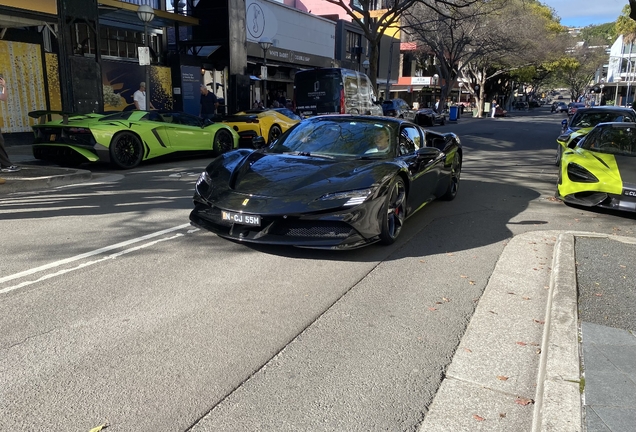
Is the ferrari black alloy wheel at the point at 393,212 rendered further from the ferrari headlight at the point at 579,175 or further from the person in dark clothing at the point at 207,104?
the person in dark clothing at the point at 207,104

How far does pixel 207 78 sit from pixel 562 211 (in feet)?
65.8

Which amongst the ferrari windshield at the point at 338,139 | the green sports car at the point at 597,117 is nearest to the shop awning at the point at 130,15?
the ferrari windshield at the point at 338,139

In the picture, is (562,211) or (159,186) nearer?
(562,211)

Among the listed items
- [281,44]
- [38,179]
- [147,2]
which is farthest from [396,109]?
[38,179]

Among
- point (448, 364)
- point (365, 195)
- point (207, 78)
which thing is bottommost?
point (448, 364)

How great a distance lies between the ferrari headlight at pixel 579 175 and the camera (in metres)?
7.15

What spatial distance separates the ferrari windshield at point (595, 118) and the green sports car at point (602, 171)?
430cm

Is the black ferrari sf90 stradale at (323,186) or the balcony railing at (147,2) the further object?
the balcony railing at (147,2)

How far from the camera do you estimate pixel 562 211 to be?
25.0 feet

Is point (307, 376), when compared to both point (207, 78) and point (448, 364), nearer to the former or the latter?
point (448, 364)

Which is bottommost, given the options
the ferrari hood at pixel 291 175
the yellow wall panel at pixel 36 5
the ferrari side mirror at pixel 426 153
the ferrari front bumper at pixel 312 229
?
the ferrari front bumper at pixel 312 229

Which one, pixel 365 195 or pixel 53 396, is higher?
pixel 365 195

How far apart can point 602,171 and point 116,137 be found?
342 inches

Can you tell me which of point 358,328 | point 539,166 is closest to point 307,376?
point 358,328
